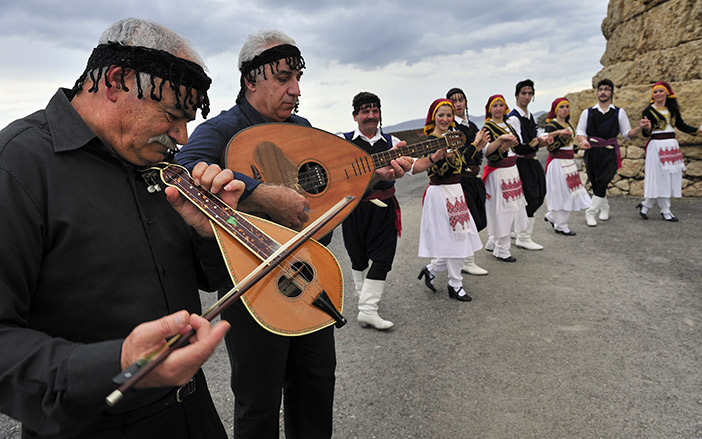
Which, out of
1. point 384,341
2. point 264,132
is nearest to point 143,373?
point 264,132

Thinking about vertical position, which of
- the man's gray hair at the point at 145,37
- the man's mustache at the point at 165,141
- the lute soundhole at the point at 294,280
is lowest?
the lute soundhole at the point at 294,280

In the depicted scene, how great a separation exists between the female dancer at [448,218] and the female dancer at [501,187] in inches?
29.6

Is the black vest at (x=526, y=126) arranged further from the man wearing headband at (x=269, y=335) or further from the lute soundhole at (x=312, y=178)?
the man wearing headband at (x=269, y=335)

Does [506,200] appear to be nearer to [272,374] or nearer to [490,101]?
[490,101]

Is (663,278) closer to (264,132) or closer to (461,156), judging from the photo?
(461,156)

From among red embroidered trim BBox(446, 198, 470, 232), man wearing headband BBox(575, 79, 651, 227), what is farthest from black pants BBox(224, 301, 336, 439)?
man wearing headband BBox(575, 79, 651, 227)

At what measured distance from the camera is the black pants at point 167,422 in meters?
1.08

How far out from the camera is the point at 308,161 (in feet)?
7.46

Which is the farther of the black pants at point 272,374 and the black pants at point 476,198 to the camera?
the black pants at point 476,198

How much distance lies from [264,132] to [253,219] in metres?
0.78

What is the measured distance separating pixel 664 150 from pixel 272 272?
325 inches

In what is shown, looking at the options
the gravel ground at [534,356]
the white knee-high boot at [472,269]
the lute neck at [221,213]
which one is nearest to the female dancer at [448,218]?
the gravel ground at [534,356]

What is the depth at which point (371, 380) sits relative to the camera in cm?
309

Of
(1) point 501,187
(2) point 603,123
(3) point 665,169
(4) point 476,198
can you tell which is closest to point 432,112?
(4) point 476,198
